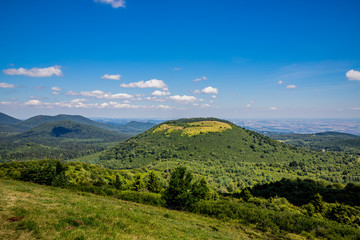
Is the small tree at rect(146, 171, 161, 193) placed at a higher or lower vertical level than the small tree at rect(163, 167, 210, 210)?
lower

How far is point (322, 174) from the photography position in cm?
14838

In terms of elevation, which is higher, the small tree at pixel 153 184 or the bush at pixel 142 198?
the bush at pixel 142 198

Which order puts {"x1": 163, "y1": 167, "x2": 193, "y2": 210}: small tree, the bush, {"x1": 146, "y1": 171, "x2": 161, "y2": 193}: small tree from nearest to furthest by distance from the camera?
{"x1": 163, "y1": 167, "x2": 193, "y2": 210}: small tree
the bush
{"x1": 146, "y1": 171, "x2": 161, "y2": 193}: small tree

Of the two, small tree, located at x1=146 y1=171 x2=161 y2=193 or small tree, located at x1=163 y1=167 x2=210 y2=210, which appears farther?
small tree, located at x1=146 y1=171 x2=161 y2=193

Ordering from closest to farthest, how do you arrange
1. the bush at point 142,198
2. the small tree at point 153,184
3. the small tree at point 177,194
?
the small tree at point 177,194
the bush at point 142,198
the small tree at point 153,184

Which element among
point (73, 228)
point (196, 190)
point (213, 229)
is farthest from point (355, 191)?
point (73, 228)

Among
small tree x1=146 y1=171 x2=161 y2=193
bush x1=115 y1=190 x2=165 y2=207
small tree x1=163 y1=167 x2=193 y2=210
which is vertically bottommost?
small tree x1=146 y1=171 x2=161 y2=193

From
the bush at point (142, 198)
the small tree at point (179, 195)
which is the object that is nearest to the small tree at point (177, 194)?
the small tree at point (179, 195)

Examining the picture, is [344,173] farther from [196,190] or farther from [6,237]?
[6,237]

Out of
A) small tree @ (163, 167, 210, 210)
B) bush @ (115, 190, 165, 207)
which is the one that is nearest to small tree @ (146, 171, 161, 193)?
bush @ (115, 190, 165, 207)

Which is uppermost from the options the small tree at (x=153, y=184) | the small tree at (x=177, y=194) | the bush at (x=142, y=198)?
the small tree at (x=177, y=194)

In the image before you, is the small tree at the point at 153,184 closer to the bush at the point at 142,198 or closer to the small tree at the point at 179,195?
the bush at the point at 142,198

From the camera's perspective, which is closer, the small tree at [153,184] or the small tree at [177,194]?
the small tree at [177,194]

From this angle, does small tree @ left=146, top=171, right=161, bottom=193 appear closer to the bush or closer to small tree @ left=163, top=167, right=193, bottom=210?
the bush
